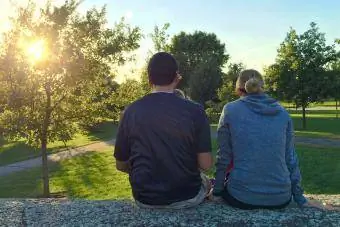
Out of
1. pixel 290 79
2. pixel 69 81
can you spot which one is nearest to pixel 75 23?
pixel 69 81

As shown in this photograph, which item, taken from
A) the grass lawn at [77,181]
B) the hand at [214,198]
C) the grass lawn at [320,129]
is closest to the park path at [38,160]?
the grass lawn at [77,181]

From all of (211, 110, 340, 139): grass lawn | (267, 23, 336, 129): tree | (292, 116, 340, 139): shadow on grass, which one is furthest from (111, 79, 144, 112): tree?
(267, 23, 336, 129): tree

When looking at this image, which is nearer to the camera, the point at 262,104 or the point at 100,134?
the point at 262,104

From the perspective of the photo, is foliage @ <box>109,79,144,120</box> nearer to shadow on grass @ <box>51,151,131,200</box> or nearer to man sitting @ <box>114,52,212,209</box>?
shadow on grass @ <box>51,151,131,200</box>

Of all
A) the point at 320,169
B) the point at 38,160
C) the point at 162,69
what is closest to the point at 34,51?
the point at 162,69

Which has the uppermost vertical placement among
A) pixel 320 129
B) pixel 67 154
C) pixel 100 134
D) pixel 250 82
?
pixel 250 82

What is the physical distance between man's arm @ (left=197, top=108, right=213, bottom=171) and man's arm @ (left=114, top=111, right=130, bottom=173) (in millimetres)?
609

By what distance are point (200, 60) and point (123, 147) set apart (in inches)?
2034

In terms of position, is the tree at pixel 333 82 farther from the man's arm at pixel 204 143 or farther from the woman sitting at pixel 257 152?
the man's arm at pixel 204 143

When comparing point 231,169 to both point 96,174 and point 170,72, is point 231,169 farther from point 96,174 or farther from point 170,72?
point 96,174

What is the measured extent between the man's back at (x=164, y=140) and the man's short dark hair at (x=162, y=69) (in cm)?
12

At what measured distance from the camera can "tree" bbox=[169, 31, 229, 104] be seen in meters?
43.6

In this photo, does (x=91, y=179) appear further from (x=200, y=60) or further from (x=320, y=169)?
(x=200, y=60)

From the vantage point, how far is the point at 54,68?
10.2m
